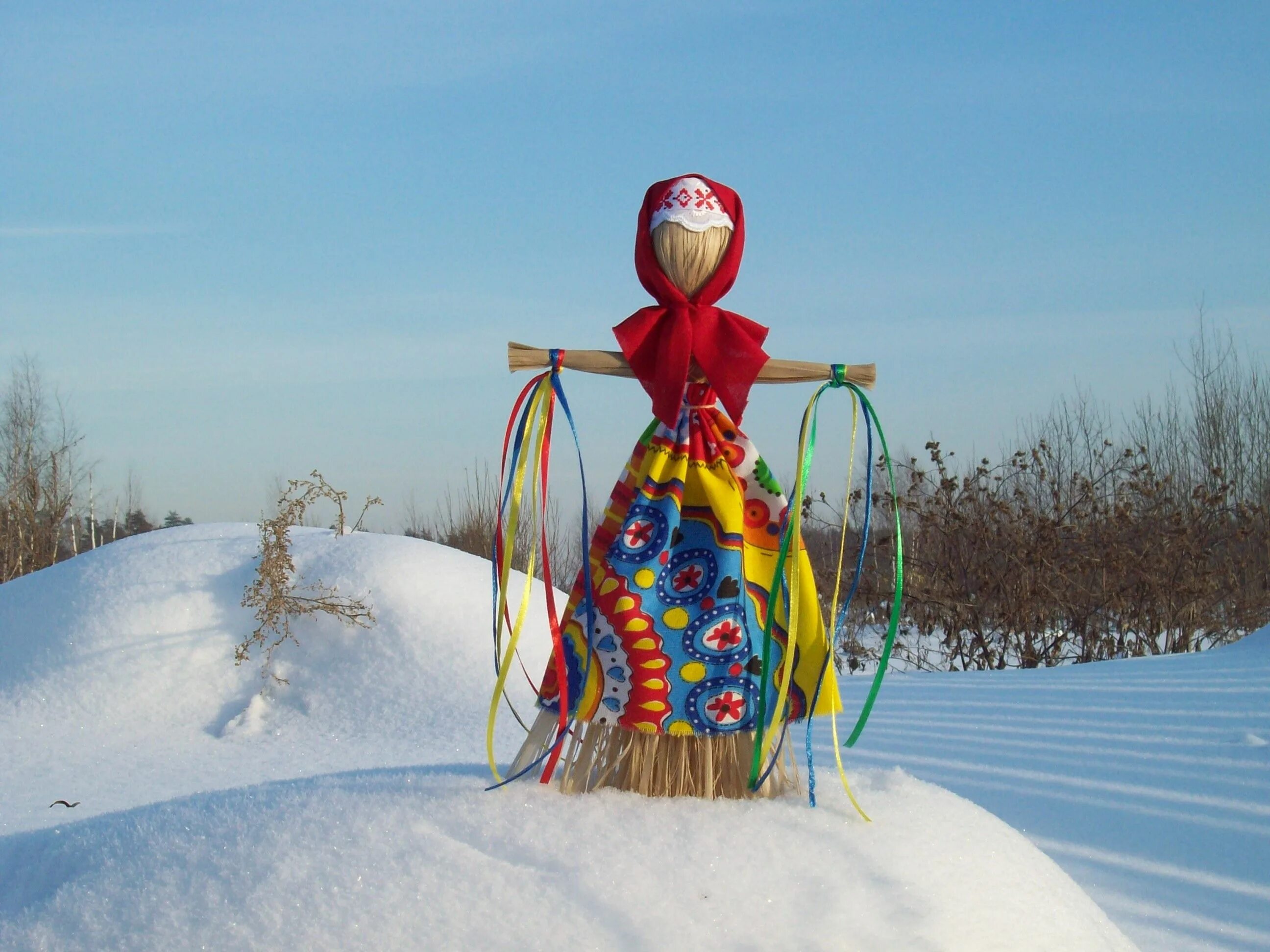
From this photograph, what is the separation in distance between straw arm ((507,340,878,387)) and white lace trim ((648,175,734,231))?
0.95ft

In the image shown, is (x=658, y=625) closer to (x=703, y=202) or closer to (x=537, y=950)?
(x=537, y=950)

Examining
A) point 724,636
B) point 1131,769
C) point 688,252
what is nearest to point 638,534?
point 724,636

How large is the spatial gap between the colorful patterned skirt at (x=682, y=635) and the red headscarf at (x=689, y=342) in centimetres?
9

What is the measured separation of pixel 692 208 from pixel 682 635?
828mm

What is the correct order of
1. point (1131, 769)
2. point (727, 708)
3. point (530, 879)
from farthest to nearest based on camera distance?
point (1131, 769)
point (727, 708)
point (530, 879)

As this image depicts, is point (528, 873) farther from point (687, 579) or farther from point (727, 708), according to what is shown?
point (687, 579)

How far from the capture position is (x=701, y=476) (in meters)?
1.96

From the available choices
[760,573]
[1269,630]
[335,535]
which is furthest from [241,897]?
[1269,630]

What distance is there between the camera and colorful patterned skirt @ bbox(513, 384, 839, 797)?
1895mm

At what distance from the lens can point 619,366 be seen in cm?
199

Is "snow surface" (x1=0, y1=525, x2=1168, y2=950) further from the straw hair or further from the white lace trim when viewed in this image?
the white lace trim

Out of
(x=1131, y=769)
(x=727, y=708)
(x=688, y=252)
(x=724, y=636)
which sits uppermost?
(x=688, y=252)

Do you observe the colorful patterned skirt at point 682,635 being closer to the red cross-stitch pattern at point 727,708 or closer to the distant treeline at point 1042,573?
the red cross-stitch pattern at point 727,708

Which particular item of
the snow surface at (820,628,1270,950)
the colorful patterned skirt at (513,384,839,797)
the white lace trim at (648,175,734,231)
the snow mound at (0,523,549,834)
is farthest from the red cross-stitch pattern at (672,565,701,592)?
the snow mound at (0,523,549,834)
